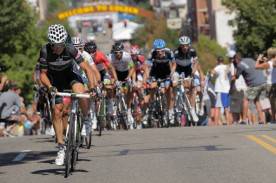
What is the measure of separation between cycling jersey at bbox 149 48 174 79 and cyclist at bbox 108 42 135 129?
0.47m

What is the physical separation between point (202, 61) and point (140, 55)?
194 feet

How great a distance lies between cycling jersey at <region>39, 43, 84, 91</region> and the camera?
591 inches

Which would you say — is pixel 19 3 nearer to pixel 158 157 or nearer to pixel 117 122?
pixel 117 122

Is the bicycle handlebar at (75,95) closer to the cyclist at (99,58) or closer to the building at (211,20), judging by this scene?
the cyclist at (99,58)

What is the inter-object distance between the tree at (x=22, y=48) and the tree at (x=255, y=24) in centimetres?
1019

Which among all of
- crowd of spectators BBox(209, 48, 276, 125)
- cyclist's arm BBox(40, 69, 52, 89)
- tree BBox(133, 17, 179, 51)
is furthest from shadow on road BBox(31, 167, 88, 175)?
tree BBox(133, 17, 179, 51)

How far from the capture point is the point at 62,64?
15.0 metres

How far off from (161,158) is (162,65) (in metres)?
8.66

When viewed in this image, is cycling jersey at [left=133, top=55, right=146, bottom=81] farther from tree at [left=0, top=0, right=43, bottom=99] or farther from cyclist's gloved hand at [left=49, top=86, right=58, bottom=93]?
tree at [left=0, top=0, right=43, bottom=99]

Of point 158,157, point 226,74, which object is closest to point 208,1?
point 226,74

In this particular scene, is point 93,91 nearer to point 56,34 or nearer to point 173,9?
point 56,34

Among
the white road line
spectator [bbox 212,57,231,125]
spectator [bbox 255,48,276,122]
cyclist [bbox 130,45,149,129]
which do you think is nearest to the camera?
the white road line

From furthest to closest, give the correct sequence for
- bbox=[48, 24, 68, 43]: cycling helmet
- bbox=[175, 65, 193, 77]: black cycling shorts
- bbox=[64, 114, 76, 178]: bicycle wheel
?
bbox=[175, 65, 193, 77]: black cycling shorts → bbox=[48, 24, 68, 43]: cycling helmet → bbox=[64, 114, 76, 178]: bicycle wheel

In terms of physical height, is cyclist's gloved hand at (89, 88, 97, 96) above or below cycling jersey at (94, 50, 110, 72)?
below
